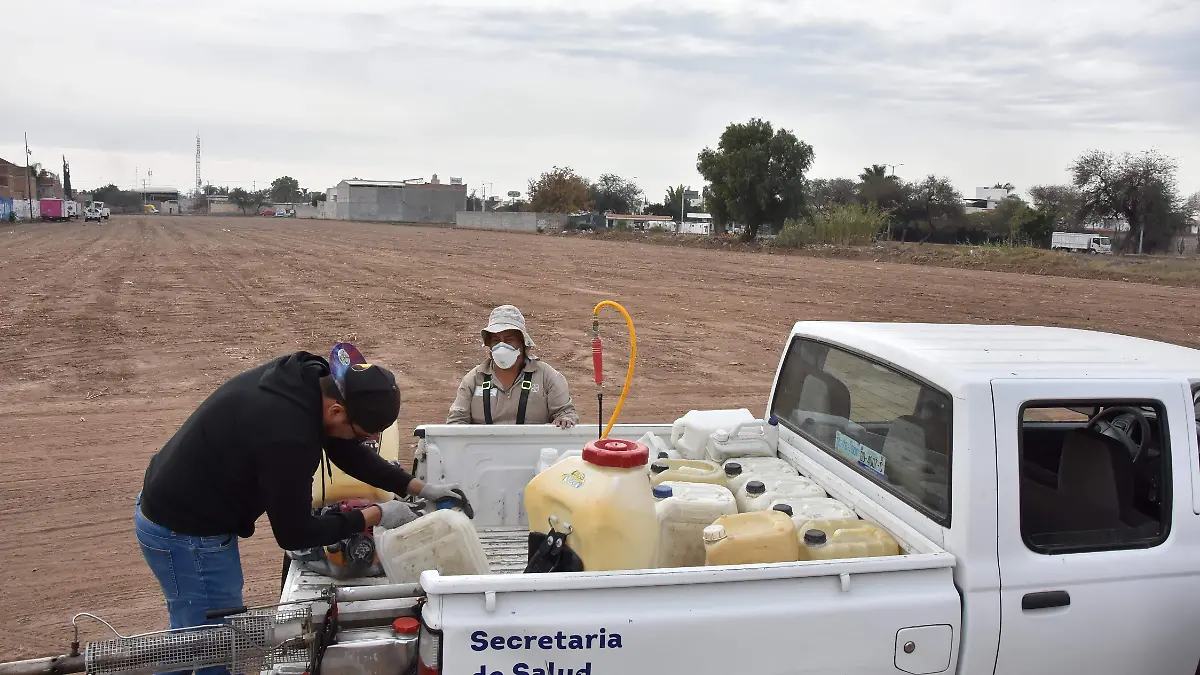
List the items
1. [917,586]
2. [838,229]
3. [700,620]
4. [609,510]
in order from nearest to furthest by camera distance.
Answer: [700,620] → [917,586] → [609,510] → [838,229]

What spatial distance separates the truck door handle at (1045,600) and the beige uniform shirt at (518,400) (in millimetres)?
2998

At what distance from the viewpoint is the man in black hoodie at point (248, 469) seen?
2.94 metres

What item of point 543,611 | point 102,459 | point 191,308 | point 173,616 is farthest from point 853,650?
point 191,308

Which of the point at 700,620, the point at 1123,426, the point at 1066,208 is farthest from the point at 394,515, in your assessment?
the point at 1066,208

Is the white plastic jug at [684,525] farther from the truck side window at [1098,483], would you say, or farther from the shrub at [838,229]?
the shrub at [838,229]

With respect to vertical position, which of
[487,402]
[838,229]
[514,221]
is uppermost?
[514,221]

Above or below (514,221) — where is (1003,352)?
below

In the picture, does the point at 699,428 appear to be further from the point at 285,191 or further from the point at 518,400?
the point at 285,191

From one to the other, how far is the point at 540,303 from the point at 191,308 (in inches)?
290

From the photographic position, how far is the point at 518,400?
5551 mm

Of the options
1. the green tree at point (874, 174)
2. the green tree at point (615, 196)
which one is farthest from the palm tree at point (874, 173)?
the green tree at point (615, 196)

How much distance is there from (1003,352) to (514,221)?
264 ft

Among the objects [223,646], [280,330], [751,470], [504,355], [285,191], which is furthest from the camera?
[285,191]

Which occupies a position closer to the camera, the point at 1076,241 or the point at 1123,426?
the point at 1123,426
